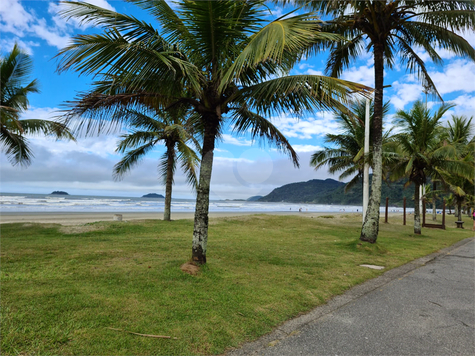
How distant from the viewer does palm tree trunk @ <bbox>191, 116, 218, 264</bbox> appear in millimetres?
5369

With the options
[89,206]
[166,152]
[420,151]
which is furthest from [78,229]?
[89,206]

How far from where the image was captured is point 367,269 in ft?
21.3

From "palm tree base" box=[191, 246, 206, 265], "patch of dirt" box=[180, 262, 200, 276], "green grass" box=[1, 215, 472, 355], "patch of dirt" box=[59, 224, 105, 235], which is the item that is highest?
"palm tree base" box=[191, 246, 206, 265]

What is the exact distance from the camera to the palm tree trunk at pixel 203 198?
5.37m

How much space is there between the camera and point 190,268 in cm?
514

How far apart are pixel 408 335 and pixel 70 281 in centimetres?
463

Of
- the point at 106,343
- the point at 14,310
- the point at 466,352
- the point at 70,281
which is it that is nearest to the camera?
the point at 106,343

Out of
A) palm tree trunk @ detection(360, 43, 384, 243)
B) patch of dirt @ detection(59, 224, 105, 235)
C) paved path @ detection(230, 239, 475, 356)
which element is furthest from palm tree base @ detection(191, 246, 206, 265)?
patch of dirt @ detection(59, 224, 105, 235)

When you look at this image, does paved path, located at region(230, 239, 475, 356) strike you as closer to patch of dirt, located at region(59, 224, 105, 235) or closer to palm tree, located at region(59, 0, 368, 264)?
palm tree, located at region(59, 0, 368, 264)

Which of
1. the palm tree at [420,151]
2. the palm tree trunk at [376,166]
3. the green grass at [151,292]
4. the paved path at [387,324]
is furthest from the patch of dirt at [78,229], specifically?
the palm tree at [420,151]

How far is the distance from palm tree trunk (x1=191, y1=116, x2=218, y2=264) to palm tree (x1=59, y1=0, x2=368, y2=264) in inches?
0.7

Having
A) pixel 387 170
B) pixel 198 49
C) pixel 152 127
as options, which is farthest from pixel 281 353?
pixel 387 170

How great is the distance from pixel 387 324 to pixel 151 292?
3.15m

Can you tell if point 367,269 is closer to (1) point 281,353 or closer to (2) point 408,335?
(2) point 408,335
